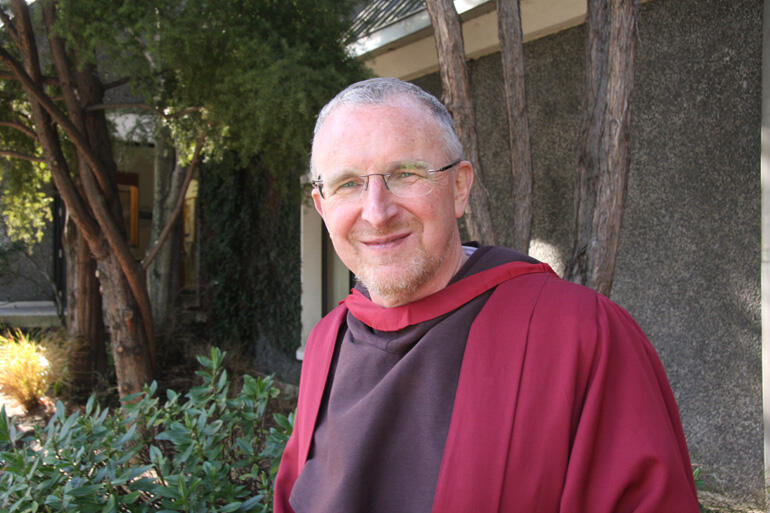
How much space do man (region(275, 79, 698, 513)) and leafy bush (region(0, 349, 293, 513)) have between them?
82 centimetres

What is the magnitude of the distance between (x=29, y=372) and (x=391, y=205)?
689 cm

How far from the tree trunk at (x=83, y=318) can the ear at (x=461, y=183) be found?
6.52 meters

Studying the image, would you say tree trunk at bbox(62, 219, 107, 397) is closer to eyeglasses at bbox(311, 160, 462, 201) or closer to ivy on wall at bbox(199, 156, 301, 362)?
ivy on wall at bbox(199, 156, 301, 362)

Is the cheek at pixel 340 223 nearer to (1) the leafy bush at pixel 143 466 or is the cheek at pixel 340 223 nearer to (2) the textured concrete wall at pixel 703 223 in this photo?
(1) the leafy bush at pixel 143 466

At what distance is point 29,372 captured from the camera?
692 cm

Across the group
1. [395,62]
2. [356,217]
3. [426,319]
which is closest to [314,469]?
[426,319]

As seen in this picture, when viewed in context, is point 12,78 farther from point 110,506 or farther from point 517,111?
point 110,506

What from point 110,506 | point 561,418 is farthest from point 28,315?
point 561,418

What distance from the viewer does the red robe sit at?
108 centimetres

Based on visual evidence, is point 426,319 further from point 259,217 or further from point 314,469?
point 259,217

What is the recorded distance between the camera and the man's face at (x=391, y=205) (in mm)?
1382

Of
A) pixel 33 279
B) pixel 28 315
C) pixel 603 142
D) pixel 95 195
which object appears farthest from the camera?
pixel 33 279

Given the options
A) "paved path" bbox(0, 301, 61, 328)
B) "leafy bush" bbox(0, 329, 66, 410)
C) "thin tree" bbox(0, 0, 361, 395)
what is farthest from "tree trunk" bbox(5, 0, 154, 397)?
"paved path" bbox(0, 301, 61, 328)

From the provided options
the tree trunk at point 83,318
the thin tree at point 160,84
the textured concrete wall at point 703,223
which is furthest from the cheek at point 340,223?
the tree trunk at point 83,318
